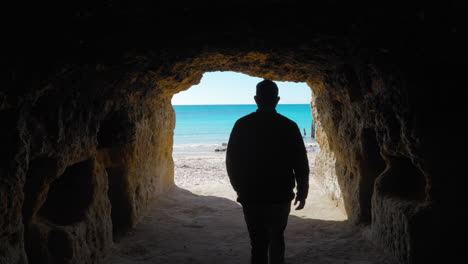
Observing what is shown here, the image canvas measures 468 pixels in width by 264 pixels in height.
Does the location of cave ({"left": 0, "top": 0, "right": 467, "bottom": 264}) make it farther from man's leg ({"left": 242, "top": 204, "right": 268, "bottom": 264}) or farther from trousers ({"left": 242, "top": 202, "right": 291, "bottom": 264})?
man's leg ({"left": 242, "top": 204, "right": 268, "bottom": 264})

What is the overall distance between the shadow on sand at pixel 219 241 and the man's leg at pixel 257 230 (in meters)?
1.40

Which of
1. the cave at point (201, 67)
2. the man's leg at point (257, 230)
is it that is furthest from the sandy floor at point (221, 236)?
the man's leg at point (257, 230)

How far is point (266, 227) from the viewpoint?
2.93 meters

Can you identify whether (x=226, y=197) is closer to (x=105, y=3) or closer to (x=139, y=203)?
(x=139, y=203)

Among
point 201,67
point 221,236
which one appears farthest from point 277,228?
point 201,67

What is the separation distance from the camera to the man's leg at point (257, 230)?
2875 mm

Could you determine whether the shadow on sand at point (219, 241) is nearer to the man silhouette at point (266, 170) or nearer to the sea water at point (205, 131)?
the man silhouette at point (266, 170)

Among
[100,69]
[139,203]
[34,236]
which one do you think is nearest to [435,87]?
[100,69]

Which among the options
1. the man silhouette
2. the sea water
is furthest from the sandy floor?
the sea water

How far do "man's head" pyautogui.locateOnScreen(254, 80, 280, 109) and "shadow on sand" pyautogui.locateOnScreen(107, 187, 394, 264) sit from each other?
229 centimetres

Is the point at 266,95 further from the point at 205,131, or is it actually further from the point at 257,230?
the point at 205,131

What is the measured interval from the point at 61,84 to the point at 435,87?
341 cm

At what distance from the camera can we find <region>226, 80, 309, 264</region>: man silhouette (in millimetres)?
2814

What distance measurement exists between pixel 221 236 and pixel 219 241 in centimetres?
23
